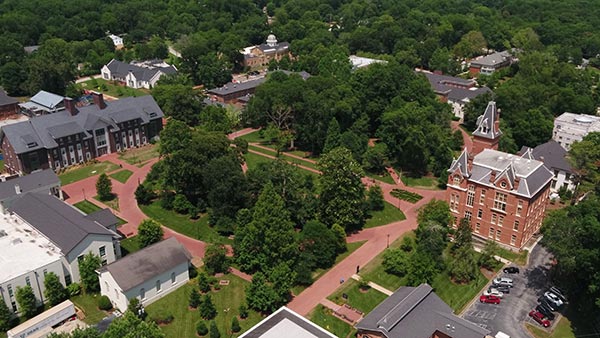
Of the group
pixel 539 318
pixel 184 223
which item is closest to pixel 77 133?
pixel 184 223

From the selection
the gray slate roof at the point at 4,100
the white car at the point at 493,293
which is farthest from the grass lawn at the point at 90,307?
the gray slate roof at the point at 4,100

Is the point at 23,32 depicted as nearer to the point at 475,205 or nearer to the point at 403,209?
the point at 403,209

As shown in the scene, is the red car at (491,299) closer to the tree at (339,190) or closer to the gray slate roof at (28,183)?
the tree at (339,190)

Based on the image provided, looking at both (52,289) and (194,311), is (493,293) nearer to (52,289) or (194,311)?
(194,311)

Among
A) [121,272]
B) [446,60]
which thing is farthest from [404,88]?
[121,272]

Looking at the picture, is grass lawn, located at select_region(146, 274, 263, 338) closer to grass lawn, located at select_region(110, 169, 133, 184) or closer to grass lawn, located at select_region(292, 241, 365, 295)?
grass lawn, located at select_region(292, 241, 365, 295)
